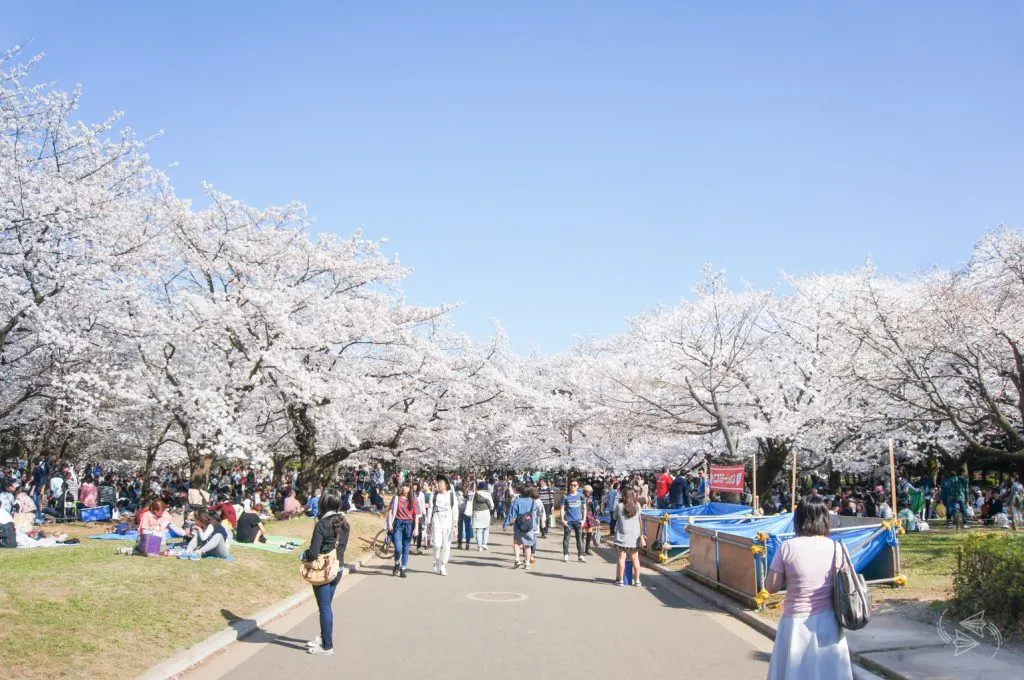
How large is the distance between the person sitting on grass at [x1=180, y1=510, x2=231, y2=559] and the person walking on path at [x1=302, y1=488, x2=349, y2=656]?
13.6ft

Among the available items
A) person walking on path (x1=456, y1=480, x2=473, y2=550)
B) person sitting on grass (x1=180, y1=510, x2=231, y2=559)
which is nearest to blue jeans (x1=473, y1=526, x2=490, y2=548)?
person walking on path (x1=456, y1=480, x2=473, y2=550)

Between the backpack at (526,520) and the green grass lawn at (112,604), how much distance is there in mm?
4685

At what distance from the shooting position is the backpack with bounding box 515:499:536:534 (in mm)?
15477

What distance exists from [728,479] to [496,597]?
888 centimetres

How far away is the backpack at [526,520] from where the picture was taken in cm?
1548

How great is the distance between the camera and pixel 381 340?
81.0 ft

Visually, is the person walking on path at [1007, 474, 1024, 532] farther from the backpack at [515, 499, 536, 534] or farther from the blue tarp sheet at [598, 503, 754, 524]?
the backpack at [515, 499, 536, 534]

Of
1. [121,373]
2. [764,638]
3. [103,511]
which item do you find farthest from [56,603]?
[103,511]

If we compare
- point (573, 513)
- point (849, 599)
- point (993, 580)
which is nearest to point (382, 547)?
point (573, 513)

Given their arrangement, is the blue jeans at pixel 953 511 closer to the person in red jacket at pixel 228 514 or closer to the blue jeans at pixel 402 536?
the blue jeans at pixel 402 536

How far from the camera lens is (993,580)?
839cm

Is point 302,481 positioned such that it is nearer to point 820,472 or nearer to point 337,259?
point 337,259

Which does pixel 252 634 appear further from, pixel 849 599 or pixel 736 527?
pixel 736 527

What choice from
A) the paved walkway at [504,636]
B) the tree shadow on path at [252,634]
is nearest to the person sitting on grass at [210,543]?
the paved walkway at [504,636]
